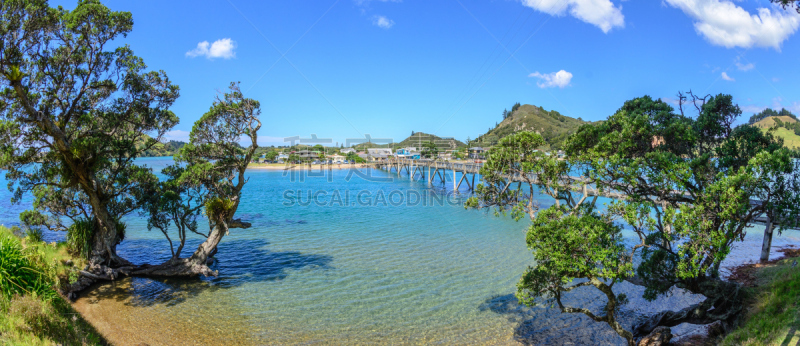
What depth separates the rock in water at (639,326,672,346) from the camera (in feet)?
26.8

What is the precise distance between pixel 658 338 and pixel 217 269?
1385 centimetres

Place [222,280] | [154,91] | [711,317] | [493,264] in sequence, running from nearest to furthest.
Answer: [711,317] → [154,91] → [222,280] → [493,264]

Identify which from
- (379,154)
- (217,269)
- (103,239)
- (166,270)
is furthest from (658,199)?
(379,154)

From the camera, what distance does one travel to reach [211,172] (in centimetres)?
1188

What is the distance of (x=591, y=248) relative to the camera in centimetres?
686

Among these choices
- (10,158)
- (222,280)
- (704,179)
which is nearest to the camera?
(704,179)

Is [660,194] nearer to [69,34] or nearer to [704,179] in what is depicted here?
[704,179]

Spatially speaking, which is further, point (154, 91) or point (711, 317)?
point (154, 91)

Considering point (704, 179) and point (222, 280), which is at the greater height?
point (704, 179)

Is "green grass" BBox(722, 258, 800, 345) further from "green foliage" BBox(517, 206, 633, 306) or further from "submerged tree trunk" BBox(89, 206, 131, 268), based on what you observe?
"submerged tree trunk" BBox(89, 206, 131, 268)

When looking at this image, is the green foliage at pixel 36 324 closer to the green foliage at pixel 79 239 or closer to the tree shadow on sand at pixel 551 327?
the green foliage at pixel 79 239

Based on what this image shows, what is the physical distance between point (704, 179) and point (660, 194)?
852mm

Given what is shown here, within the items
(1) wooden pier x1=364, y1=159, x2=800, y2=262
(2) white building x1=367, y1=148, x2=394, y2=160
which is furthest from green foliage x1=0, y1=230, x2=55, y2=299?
(2) white building x1=367, y1=148, x2=394, y2=160

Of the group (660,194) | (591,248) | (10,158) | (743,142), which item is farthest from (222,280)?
(743,142)
